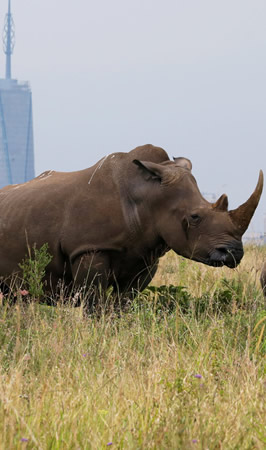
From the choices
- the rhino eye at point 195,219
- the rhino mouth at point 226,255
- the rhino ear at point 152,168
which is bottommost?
the rhino mouth at point 226,255

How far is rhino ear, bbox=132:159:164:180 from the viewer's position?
6699 mm

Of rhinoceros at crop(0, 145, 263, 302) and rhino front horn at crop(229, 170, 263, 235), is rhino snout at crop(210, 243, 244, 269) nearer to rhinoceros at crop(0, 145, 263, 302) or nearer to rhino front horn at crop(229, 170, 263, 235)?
rhinoceros at crop(0, 145, 263, 302)

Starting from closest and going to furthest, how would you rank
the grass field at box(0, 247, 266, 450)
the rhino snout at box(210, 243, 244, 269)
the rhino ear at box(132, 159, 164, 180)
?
the grass field at box(0, 247, 266, 450) < the rhino snout at box(210, 243, 244, 269) < the rhino ear at box(132, 159, 164, 180)

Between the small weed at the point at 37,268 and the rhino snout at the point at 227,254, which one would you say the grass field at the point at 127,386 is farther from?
the rhino snout at the point at 227,254

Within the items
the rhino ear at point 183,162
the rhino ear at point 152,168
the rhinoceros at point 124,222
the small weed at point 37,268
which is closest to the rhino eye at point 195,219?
the rhinoceros at point 124,222

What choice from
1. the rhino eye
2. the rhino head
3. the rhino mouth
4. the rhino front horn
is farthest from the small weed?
the rhino front horn

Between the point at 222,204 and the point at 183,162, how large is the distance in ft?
2.32

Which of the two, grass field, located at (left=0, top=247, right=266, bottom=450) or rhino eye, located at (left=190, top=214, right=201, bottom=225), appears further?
rhino eye, located at (left=190, top=214, right=201, bottom=225)

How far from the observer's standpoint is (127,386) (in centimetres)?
452

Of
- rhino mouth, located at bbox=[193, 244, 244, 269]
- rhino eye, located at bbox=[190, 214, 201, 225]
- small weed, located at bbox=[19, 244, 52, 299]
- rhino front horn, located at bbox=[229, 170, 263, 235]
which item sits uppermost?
rhino front horn, located at bbox=[229, 170, 263, 235]

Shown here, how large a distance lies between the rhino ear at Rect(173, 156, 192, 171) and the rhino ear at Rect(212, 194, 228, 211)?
1.81 feet

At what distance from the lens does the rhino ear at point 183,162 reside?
703 cm

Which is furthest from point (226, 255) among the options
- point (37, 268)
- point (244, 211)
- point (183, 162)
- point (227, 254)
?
point (37, 268)

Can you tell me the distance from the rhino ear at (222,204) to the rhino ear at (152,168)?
473mm
